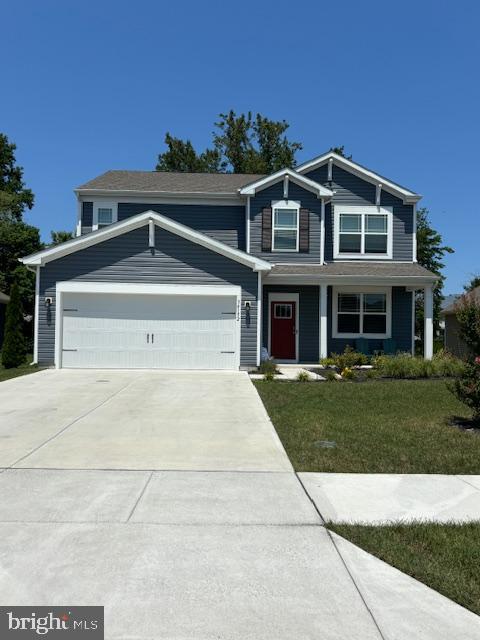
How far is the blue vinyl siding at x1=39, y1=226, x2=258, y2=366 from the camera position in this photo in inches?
609

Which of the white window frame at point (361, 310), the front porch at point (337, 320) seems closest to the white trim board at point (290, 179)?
the front porch at point (337, 320)

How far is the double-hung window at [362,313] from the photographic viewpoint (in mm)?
18750

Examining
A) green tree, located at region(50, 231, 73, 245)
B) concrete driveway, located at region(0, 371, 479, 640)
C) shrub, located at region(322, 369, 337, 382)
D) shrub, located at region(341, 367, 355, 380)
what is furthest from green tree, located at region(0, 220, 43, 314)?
concrete driveway, located at region(0, 371, 479, 640)

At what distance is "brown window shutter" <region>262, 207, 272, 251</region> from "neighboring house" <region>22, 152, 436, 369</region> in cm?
3

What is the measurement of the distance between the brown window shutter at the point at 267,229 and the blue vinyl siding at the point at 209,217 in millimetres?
1228

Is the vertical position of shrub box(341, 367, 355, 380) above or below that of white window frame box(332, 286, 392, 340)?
below

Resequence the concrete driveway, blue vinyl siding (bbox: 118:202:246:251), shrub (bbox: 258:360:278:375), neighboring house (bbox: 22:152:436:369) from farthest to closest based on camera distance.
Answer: blue vinyl siding (bbox: 118:202:246:251) < neighboring house (bbox: 22:152:436:369) < shrub (bbox: 258:360:278:375) < the concrete driveway

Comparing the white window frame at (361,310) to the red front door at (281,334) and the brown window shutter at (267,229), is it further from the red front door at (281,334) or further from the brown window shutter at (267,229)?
the brown window shutter at (267,229)

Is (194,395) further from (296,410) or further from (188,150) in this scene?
(188,150)

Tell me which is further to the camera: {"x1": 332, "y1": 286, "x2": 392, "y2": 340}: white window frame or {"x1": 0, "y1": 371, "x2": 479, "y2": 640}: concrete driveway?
{"x1": 332, "y1": 286, "x2": 392, "y2": 340}: white window frame

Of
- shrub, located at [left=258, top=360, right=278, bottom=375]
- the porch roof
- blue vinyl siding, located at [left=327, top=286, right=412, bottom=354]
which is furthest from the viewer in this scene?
blue vinyl siding, located at [left=327, top=286, right=412, bottom=354]

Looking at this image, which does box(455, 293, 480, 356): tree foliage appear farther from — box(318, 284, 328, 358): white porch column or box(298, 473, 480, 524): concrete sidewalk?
box(318, 284, 328, 358): white porch column

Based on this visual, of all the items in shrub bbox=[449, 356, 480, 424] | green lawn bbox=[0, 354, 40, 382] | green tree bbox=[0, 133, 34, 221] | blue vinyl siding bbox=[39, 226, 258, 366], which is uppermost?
green tree bbox=[0, 133, 34, 221]

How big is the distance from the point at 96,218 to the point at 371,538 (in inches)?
687
